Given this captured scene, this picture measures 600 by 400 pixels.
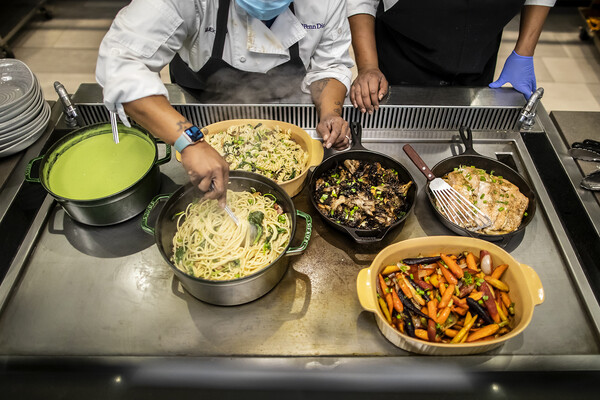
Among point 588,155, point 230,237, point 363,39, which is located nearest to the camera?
point 230,237

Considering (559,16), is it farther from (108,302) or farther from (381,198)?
(108,302)

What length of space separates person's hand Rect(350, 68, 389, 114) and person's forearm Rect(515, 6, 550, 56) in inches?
50.2

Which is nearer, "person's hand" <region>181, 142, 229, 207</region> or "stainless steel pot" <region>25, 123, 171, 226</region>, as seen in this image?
"person's hand" <region>181, 142, 229, 207</region>

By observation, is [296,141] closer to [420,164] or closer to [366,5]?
[420,164]

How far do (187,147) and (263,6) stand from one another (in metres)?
0.86

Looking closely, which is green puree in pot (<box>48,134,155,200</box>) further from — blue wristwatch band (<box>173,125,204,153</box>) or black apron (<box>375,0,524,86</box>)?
black apron (<box>375,0,524,86</box>)

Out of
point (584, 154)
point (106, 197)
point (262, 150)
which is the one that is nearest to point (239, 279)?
point (106, 197)

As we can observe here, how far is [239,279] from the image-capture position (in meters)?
1.61

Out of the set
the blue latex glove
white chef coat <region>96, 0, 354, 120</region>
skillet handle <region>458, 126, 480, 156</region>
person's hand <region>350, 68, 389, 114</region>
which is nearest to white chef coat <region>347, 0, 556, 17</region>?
the blue latex glove

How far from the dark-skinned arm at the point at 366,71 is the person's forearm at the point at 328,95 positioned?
0.38 ft

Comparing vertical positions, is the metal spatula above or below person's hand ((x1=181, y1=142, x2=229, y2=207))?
below

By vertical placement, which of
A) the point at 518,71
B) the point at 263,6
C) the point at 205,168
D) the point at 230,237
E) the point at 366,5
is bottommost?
the point at 230,237

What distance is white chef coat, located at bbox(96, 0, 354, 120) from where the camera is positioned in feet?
6.26

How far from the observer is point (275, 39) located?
2420mm
